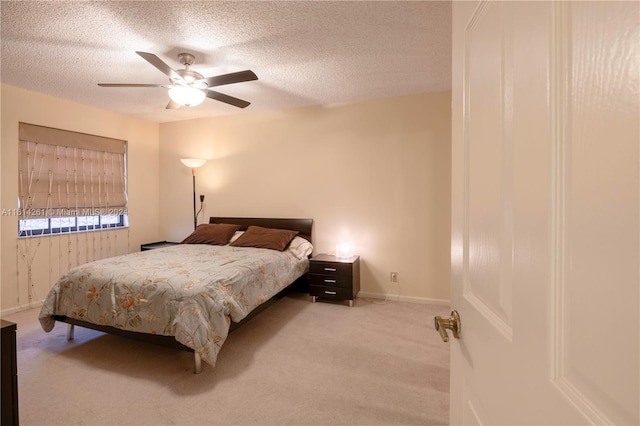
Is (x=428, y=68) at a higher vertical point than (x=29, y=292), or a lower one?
higher

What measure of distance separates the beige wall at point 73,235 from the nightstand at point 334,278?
118 inches

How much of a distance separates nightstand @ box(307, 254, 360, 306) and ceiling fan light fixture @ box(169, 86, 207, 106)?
6.95 feet

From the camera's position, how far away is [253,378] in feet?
6.80

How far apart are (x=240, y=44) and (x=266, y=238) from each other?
212cm

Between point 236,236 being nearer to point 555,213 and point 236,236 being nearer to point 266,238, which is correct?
point 266,238

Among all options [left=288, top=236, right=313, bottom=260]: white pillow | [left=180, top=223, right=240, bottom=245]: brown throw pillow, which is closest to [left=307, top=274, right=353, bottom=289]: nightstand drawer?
[left=288, top=236, right=313, bottom=260]: white pillow

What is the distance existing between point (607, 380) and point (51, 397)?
2709mm

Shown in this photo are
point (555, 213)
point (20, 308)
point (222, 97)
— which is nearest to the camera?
point (555, 213)

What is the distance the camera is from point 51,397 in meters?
1.86

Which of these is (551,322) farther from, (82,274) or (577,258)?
(82,274)

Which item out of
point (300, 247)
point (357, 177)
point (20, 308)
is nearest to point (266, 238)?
point (300, 247)

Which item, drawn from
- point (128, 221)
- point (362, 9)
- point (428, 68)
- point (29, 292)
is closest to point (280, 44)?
point (362, 9)

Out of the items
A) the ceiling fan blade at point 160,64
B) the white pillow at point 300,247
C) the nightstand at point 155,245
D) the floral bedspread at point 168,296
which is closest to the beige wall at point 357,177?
the white pillow at point 300,247

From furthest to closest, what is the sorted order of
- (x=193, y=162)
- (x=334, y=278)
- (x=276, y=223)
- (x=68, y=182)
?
(x=193, y=162), (x=276, y=223), (x=68, y=182), (x=334, y=278)
